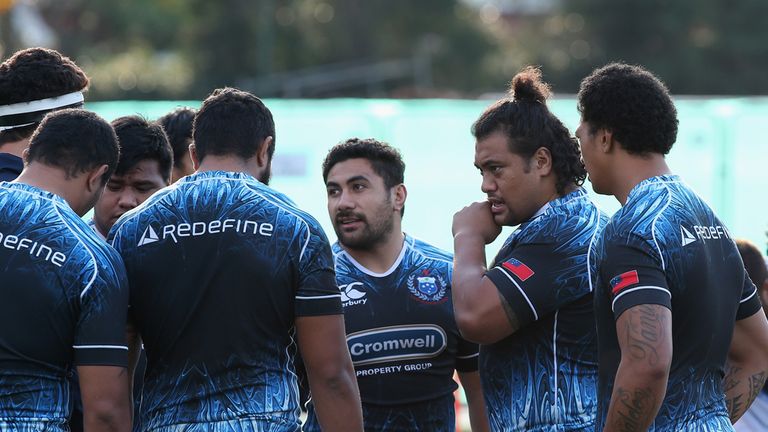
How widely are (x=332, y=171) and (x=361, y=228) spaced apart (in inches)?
14.1

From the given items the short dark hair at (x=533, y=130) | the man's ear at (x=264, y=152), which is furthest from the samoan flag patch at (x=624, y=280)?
the man's ear at (x=264, y=152)

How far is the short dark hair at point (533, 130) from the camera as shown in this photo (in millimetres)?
4422

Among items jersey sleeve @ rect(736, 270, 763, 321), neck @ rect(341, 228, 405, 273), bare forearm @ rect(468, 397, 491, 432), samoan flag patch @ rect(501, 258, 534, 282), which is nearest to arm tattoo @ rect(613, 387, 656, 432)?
samoan flag patch @ rect(501, 258, 534, 282)

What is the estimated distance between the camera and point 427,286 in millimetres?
5113

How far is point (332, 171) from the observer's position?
5.40 m

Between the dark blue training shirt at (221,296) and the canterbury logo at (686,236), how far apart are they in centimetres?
124

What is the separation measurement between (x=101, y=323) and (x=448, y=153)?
8.10 m

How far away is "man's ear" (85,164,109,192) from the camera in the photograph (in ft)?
13.0

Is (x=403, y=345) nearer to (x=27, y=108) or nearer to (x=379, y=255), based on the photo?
(x=379, y=255)

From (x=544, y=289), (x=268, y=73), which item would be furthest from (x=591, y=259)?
(x=268, y=73)

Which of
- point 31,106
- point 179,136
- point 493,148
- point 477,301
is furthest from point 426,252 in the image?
point 31,106

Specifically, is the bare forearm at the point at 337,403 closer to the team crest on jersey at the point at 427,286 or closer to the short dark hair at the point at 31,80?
the team crest on jersey at the point at 427,286

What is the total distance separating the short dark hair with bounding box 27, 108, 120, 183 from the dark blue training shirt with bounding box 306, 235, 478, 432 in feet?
4.96

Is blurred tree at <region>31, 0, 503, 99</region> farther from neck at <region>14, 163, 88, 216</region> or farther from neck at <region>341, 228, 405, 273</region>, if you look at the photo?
neck at <region>14, 163, 88, 216</region>
